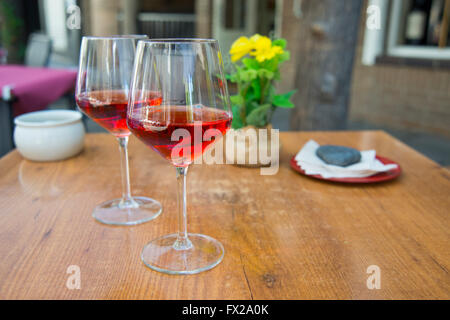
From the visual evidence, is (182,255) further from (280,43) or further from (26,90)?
(26,90)

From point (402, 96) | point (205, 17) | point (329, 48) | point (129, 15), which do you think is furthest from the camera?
point (129, 15)

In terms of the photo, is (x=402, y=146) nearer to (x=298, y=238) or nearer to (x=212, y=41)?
(x=298, y=238)

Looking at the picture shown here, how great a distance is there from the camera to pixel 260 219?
69 centimetres

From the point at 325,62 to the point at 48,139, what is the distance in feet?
5.35

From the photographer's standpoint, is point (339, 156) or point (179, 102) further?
point (339, 156)

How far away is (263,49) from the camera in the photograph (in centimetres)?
88

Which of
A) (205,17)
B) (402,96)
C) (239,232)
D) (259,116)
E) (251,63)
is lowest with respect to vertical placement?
(402,96)

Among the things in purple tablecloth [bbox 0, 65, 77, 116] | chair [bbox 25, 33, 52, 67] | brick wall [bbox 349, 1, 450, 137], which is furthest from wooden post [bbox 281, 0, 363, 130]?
chair [bbox 25, 33, 52, 67]

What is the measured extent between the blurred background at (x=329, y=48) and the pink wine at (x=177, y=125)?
0.50 meters

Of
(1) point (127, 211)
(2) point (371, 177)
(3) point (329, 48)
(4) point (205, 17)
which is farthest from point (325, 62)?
(4) point (205, 17)

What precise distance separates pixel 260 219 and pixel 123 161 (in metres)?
0.28

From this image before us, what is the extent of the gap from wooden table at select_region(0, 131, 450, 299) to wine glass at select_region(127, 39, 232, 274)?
64mm

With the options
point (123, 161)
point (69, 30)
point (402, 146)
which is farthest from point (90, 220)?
point (69, 30)

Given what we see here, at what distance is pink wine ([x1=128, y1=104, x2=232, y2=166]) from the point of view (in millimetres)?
507
